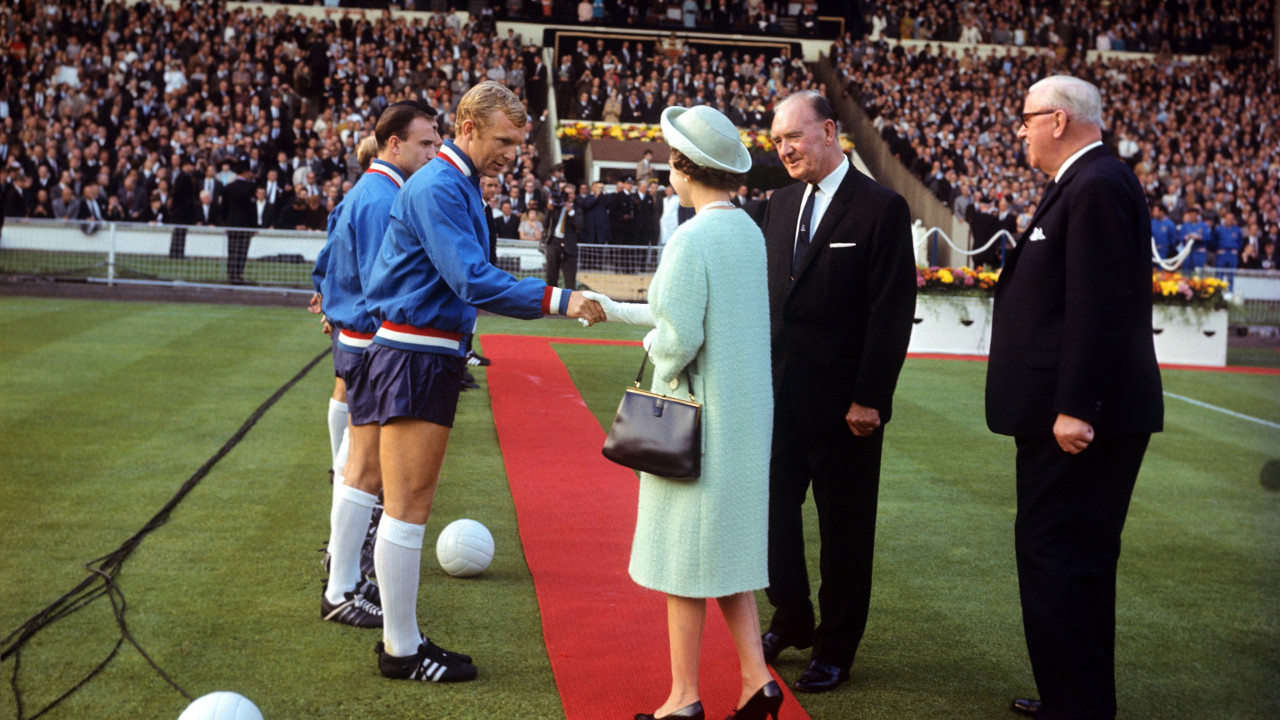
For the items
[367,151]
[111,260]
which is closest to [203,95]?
[111,260]

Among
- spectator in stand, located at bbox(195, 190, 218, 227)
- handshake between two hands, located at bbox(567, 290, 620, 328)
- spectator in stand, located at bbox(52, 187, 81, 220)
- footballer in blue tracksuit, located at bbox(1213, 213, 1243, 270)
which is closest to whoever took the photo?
handshake between two hands, located at bbox(567, 290, 620, 328)

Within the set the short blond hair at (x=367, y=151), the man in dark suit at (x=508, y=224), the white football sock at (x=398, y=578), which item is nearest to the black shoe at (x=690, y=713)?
the white football sock at (x=398, y=578)

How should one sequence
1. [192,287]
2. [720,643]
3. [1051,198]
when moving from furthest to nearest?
[192,287], [720,643], [1051,198]

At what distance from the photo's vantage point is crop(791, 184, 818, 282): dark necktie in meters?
4.00

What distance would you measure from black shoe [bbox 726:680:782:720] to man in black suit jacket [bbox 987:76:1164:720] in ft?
2.76

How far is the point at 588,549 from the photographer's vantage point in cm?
519

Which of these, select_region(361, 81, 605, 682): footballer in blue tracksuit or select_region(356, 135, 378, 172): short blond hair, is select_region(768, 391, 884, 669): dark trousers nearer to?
select_region(361, 81, 605, 682): footballer in blue tracksuit

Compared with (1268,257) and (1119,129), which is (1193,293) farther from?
(1119,129)

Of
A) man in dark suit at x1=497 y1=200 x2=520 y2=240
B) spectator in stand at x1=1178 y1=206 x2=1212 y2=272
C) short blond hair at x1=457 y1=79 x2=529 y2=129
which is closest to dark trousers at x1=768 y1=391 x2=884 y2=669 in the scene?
short blond hair at x1=457 y1=79 x2=529 y2=129

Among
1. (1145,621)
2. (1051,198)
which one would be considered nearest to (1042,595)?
(1051,198)

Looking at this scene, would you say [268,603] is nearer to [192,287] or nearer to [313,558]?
Answer: [313,558]

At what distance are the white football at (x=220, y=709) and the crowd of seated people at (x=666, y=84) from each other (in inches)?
898

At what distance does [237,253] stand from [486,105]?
13.9 meters

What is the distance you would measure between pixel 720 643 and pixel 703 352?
1.45 metres
